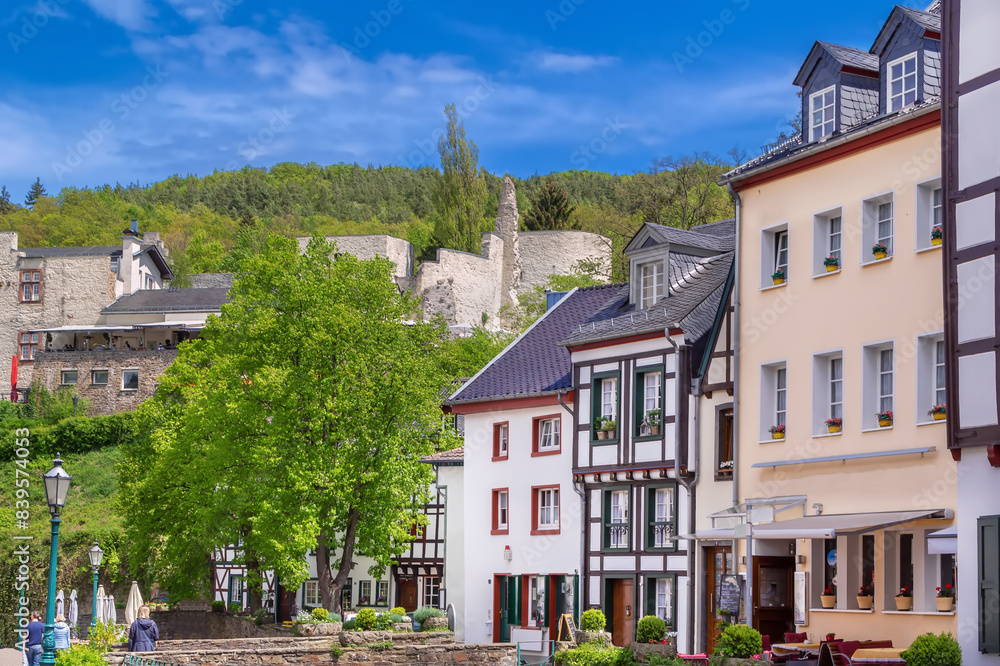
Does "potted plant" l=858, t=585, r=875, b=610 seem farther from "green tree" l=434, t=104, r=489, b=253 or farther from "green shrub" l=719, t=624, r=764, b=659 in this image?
"green tree" l=434, t=104, r=489, b=253

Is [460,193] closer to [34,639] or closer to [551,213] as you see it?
[551,213]

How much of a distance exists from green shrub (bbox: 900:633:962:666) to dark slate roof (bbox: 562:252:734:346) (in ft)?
33.2

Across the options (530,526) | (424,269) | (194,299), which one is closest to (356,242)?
(424,269)

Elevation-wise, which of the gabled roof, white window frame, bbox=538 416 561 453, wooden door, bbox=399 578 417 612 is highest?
the gabled roof

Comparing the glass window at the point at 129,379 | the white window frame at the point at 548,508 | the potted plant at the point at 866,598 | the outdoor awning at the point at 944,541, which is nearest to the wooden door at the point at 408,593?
the white window frame at the point at 548,508

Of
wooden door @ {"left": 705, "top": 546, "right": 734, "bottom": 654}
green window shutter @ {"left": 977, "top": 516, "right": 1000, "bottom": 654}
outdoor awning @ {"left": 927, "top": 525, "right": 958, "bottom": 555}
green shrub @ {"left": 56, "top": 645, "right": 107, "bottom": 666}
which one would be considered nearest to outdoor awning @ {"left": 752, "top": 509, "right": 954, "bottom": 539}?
outdoor awning @ {"left": 927, "top": 525, "right": 958, "bottom": 555}

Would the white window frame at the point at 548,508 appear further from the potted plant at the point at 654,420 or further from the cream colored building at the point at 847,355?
the cream colored building at the point at 847,355

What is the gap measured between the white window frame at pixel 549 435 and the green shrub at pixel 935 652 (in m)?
15.2

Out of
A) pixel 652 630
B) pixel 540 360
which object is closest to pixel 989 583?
pixel 652 630

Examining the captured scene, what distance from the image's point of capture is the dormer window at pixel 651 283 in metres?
31.5

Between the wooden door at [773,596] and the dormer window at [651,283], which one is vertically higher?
the dormer window at [651,283]

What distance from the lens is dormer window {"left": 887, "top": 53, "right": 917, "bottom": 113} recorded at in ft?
75.3

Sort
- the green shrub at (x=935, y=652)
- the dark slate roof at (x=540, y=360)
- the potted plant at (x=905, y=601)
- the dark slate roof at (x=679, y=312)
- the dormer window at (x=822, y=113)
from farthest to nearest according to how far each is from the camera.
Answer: the dark slate roof at (x=540, y=360) < the dark slate roof at (x=679, y=312) < the dormer window at (x=822, y=113) < the potted plant at (x=905, y=601) < the green shrub at (x=935, y=652)

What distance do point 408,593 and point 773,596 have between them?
21.2 meters
